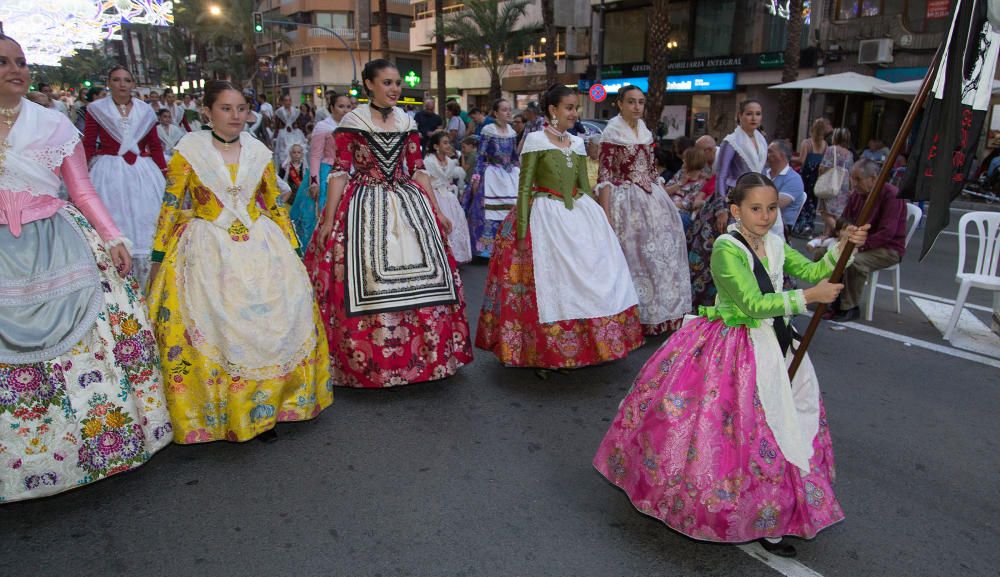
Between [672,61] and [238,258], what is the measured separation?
1143 inches

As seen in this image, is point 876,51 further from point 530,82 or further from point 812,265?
→ point 812,265

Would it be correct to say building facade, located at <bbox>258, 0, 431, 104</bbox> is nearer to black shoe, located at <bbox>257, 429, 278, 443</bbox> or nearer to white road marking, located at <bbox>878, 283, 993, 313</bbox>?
white road marking, located at <bbox>878, 283, 993, 313</bbox>

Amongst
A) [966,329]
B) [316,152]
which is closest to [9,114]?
[316,152]

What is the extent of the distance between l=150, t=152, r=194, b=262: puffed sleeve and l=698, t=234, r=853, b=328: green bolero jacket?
2.77m

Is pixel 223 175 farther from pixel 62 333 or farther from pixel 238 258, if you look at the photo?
pixel 62 333

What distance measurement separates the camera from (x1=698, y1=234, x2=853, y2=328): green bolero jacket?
269 cm

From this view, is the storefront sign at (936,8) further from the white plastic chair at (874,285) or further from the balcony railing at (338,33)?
the balcony railing at (338,33)

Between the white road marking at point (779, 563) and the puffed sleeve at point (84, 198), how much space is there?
10.9 ft

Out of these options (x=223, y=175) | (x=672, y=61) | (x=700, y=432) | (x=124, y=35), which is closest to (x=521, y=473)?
(x=700, y=432)

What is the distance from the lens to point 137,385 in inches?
132

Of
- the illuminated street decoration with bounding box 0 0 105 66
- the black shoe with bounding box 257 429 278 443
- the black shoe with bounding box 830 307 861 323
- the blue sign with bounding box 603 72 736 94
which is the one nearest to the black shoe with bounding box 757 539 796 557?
the black shoe with bounding box 257 429 278 443

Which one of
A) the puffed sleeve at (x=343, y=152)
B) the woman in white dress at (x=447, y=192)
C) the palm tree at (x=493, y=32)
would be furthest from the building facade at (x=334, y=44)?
the puffed sleeve at (x=343, y=152)

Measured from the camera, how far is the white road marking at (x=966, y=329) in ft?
19.1

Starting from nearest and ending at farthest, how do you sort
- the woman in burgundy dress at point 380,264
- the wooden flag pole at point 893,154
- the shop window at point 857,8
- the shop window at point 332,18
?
1. the wooden flag pole at point 893,154
2. the woman in burgundy dress at point 380,264
3. the shop window at point 857,8
4. the shop window at point 332,18
